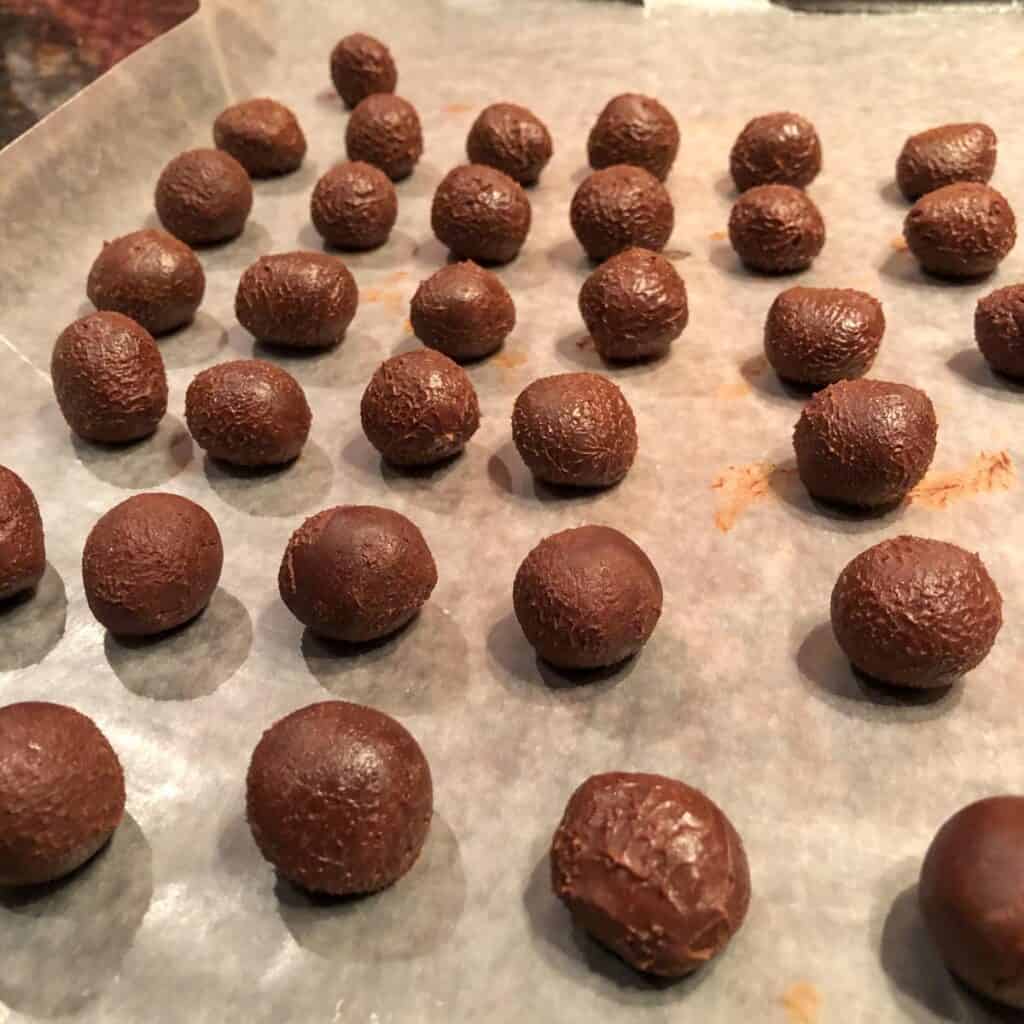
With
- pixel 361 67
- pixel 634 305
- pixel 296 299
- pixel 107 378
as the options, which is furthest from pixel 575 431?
pixel 361 67

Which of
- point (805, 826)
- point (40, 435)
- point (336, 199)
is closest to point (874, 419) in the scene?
point (805, 826)

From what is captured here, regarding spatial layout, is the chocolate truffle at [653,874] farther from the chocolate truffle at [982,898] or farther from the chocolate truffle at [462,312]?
the chocolate truffle at [462,312]

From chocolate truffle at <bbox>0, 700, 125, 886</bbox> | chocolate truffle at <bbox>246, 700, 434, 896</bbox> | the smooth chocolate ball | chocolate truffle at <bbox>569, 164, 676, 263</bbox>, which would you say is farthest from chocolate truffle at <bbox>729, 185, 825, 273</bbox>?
chocolate truffle at <bbox>0, 700, 125, 886</bbox>

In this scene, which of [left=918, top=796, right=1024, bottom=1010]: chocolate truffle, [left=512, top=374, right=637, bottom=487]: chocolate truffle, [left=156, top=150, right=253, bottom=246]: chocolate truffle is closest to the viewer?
[left=918, top=796, right=1024, bottom=1010]: chocolate truffle

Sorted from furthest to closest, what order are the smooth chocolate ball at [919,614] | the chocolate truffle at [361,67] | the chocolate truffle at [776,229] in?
the chocolate truffle at [361,67] → the chocolate truffle at [776,229] → the smooth chocolate ball at [919,614]

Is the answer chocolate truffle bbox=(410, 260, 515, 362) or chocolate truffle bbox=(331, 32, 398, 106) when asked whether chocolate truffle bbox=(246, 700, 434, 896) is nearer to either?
chocolate truffle bbox=(410, 260, 515, 362)

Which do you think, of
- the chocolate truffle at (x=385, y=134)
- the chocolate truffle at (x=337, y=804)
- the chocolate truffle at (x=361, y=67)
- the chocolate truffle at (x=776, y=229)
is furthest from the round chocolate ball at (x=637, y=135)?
the chocolate truffle at (x=337, y=804)

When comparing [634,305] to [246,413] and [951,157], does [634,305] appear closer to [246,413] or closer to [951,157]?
[246,413]
